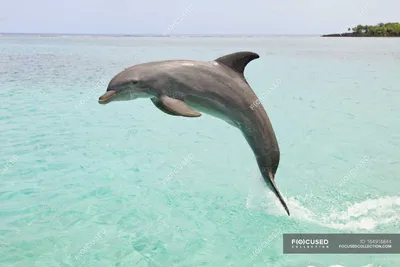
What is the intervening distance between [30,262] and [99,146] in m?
5.93

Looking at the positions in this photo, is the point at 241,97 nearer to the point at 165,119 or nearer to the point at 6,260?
the point at 6,260

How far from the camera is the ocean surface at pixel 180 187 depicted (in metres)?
6.20

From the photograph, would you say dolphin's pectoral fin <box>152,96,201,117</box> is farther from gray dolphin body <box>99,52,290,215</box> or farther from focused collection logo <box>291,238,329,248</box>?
focused collection logo <box>291,238,329,248</box>

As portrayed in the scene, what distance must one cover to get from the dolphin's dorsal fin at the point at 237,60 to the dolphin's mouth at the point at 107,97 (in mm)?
1258

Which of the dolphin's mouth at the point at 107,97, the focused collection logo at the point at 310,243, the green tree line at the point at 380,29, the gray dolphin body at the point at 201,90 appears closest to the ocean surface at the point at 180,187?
the focused collection logo at the point at 310,243

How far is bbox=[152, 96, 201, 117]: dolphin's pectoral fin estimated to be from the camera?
3727mm

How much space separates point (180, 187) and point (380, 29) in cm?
13451

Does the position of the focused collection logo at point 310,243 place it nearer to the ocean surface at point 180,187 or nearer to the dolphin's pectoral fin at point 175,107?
the ocean surface at point 180,187

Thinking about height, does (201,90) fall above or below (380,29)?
above

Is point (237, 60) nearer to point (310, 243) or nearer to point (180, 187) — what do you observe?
point (310, 243)

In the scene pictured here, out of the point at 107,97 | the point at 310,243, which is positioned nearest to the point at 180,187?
the point at 310,243

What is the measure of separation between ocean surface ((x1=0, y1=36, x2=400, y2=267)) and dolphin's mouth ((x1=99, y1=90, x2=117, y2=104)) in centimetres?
283

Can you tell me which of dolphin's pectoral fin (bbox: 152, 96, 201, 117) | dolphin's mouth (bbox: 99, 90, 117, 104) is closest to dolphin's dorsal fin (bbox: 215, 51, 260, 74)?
dolphin's pectoral fin (bbox: 152, 96, 201, 117)

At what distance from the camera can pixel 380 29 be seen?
12556cm
